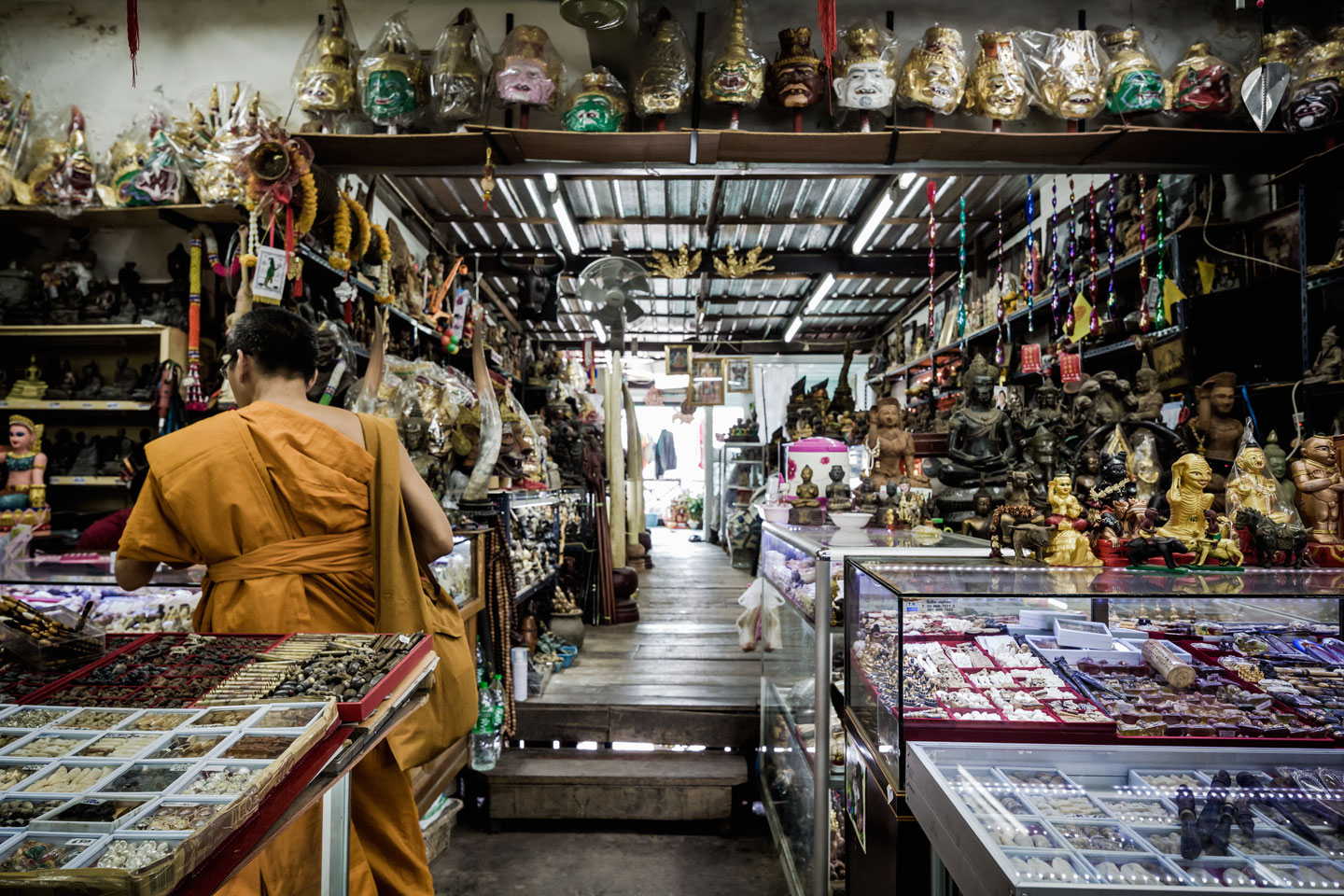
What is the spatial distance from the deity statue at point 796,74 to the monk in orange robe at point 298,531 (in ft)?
9.38

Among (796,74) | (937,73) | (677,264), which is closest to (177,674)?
(796,74)

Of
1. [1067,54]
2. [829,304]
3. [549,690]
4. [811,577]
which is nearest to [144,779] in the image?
[811,577]

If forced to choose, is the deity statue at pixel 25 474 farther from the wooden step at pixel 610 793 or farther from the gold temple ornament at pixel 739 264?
the gold temple ornament at pixel 739 264

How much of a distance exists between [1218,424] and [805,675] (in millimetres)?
2216

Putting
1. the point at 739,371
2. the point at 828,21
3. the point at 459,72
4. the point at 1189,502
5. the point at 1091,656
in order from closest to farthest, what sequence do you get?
1. the point at 1091,656
2. the point at 1189,502
3. the point at 828,21
4. the point at 459,72
5. the point at 739,371

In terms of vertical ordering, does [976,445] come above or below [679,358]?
below

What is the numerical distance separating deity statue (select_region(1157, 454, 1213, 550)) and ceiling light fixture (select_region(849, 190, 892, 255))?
3.45 metres

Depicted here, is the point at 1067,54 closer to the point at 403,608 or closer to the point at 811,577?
the point at 811,577

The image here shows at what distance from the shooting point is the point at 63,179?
3418mm

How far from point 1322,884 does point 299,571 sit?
2.15 m

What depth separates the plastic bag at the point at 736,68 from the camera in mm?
3619

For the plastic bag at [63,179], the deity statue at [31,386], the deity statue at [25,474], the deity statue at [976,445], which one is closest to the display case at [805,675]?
the deity statue at [976,445]

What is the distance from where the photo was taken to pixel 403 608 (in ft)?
6.02

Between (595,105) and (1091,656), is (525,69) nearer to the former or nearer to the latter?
(595,105)
